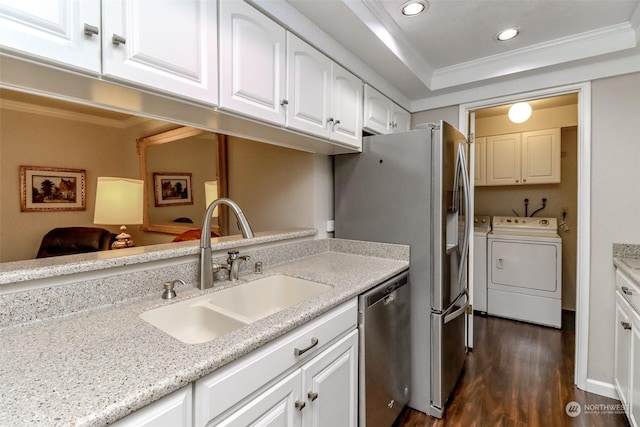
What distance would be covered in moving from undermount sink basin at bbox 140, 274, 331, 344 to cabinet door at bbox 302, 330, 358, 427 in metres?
0.29

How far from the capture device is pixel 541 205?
368 cm

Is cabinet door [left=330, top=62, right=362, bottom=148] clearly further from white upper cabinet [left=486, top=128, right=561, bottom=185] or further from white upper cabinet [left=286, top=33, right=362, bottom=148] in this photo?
white upper cabinet [left=486, top=128, right=561, bottom=185]

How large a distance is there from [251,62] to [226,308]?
1.10 metres

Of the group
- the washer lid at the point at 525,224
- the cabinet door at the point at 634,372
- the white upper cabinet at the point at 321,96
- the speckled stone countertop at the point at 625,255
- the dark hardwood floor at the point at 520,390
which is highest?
the white upper cabinet at the point at 321,96

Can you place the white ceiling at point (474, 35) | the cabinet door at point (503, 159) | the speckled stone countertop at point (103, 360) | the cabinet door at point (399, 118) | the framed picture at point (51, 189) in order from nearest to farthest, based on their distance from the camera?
the speckled stone countertop at point (103, 360), the white ceiling at point (474, 35), the cabinet door at point (399, 118), the framed picture at point (51, 189), the cabinet door at point (503, 159)

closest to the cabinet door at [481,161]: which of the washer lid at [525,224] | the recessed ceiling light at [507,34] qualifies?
the washer lid at [525,224]

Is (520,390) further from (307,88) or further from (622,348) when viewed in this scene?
(307,88)

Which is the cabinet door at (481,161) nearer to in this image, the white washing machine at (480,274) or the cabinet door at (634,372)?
the white washing machine at (480,274)

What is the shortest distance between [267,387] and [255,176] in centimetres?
183

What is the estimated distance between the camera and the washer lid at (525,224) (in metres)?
3.39

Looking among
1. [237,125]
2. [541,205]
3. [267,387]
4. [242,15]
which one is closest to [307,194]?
[237,125]

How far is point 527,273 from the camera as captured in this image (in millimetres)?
3160

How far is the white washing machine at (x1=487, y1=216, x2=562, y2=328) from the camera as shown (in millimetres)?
3037

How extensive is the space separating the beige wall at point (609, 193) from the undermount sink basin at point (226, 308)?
199cm
